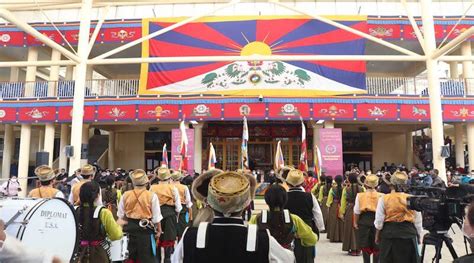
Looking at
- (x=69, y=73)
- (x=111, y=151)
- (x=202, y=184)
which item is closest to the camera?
(x=202, y=184)

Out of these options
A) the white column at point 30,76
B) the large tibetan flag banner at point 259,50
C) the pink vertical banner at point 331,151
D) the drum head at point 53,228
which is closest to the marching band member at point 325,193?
the pink vertical banner at point 331,151

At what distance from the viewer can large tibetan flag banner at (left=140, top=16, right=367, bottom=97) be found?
13344 mm

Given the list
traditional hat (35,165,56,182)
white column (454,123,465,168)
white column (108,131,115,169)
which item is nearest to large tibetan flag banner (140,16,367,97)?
white column (454,123,465,168)

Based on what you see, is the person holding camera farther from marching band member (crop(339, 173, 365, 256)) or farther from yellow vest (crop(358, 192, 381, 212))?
marching band member (crop(339, 173, 365, 256))

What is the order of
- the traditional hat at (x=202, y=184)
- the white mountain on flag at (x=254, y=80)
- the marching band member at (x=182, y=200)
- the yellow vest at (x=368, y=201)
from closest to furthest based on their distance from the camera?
the traditional hat at (x=202, y=184), the yellow vest at (x=368, y=201), the marching band member at (x=182, y=200), the white mountain on flag at (x=254, y=80)

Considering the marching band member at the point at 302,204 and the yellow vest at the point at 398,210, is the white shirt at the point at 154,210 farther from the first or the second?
the yellow vest at the point at 398,210

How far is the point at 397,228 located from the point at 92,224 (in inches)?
128

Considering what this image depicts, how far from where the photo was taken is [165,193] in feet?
19.1

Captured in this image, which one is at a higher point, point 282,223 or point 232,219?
point 232,219

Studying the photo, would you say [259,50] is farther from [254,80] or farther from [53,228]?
[53,228]

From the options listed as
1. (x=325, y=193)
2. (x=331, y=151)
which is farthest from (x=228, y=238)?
(x=331, y=151)

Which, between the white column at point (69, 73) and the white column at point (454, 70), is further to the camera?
the white column at point (69, 73)

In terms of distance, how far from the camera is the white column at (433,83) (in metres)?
9.44

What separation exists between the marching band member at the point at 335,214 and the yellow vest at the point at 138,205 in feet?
14.2
